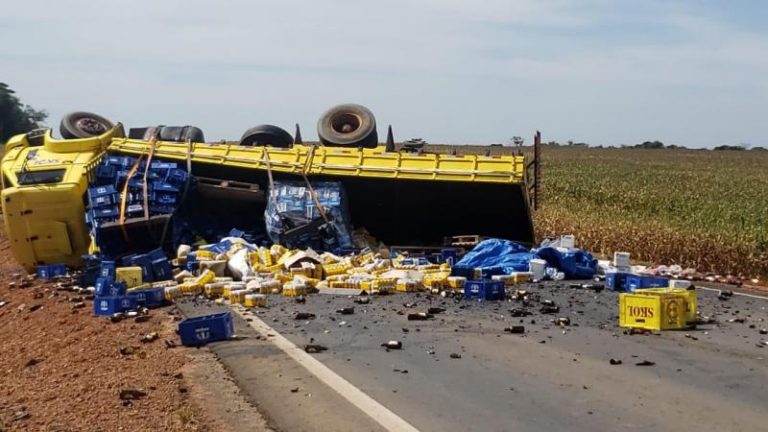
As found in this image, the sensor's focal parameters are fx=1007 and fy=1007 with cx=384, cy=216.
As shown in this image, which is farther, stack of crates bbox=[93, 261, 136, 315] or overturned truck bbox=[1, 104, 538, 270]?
overturned truck bbox=[1, 104, 538, 270]

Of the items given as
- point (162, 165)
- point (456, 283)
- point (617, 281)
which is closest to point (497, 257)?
point (456, 283)

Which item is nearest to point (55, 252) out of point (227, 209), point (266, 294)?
point (227, 209)

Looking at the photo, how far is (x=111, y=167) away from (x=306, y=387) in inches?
454

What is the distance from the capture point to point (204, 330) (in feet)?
34.0

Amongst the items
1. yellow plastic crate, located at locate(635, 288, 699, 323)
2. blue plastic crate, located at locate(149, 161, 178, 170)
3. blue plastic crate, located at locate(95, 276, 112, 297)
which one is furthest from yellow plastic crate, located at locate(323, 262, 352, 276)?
yellow plastic crate, located at locate(635, 288, 699, 323)

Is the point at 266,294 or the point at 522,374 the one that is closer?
the point at 522,374

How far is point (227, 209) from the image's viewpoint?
1944 centimetres

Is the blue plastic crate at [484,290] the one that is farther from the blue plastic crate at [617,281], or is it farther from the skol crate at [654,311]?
the skol crate at [654,311]

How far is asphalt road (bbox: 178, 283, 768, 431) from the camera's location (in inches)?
290

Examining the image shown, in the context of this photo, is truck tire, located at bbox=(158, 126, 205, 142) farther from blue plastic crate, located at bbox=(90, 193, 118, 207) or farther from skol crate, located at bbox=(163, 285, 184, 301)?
skol crate, located at bbox=(163, 285, 184, 301)

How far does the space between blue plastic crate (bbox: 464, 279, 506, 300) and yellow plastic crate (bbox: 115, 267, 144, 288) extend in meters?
4.84

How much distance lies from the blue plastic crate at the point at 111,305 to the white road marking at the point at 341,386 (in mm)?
2491

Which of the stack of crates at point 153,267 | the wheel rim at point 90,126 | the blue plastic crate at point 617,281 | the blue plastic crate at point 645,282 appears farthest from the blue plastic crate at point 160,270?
the blue plastic crate at point 645,282

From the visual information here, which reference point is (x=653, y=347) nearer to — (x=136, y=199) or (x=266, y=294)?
(x=266, y=294)
